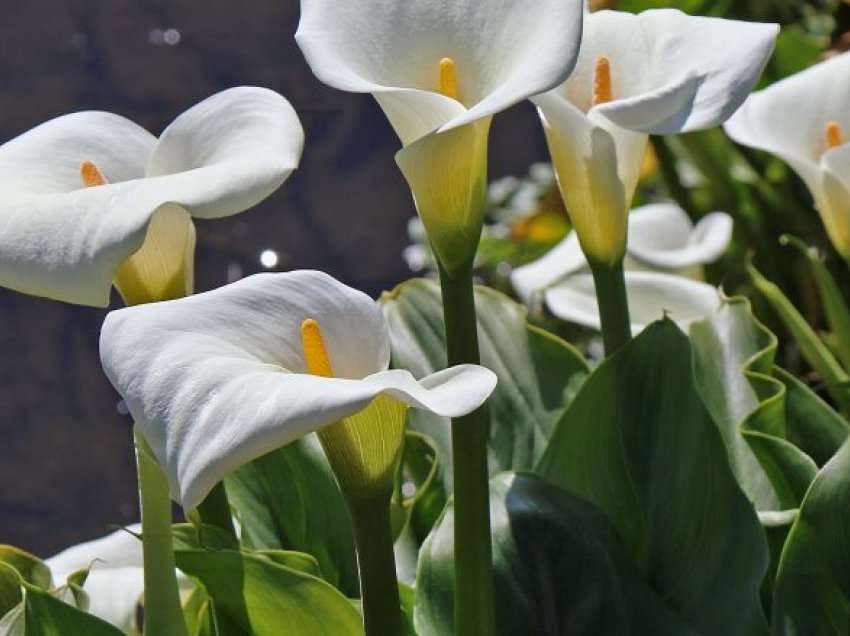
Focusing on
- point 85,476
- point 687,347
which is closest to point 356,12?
point 687,347

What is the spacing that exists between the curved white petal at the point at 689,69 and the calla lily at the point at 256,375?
118 mm

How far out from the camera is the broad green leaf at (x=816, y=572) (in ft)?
1.65

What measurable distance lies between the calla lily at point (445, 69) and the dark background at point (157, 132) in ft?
6.47

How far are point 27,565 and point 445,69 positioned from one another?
264mm

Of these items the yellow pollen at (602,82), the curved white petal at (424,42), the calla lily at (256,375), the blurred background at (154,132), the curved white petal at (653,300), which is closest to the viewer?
the calla lily at (256,375)

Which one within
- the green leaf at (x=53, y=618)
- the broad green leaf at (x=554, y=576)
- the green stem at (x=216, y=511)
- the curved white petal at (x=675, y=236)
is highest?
the green leaf at (x=53, y=618)

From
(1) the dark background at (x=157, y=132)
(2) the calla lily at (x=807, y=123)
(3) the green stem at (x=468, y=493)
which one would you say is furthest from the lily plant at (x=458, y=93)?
(1) the dark background at (x=157, y=132)

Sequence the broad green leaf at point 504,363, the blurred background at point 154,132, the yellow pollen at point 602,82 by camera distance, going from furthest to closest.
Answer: the blurred background at point 154,132 < the broad green leaf at point 504,363 < the yellow pollen at point 602,82

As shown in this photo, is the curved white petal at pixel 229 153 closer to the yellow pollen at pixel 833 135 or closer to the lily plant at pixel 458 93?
the lily plant at pixel 458 93

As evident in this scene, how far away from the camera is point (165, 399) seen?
0.37 metres

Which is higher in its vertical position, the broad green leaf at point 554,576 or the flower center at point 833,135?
the flower center at point 833,135

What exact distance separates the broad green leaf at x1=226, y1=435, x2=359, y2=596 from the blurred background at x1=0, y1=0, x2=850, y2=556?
5.49 ft

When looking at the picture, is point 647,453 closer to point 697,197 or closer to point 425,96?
point 425,96

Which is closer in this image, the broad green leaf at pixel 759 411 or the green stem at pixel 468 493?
the green stem at pixel 468 493
